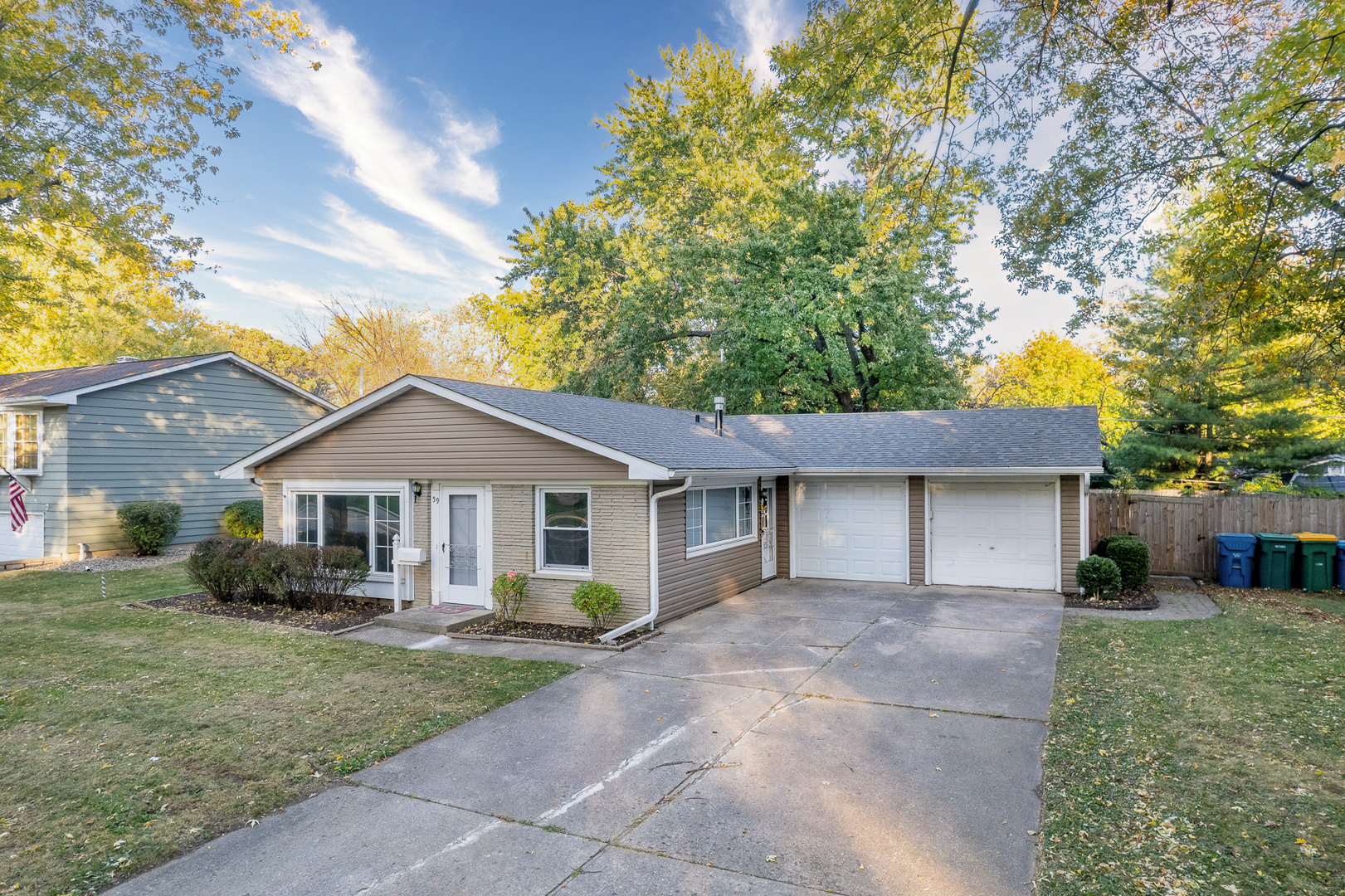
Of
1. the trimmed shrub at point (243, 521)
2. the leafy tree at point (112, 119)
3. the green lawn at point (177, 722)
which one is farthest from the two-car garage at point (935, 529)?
the trimmed shrub at point (243, 521)

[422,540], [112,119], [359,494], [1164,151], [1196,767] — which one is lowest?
[1196,767]

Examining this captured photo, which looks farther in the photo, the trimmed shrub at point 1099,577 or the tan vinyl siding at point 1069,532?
the tan vinyl siding at point 1069,532

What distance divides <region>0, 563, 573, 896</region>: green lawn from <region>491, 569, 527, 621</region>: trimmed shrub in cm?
160

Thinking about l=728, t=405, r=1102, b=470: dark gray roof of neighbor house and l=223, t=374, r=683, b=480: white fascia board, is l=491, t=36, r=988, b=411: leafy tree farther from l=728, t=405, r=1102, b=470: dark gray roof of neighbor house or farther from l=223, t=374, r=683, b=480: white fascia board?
l=223, t=374, r=683, b=480: white fascia board

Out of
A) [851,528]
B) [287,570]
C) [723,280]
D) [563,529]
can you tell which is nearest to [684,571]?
[563,529]

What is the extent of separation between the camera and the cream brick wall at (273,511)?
12531 mm

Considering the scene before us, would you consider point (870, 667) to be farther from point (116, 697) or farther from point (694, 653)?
point (116, 697)

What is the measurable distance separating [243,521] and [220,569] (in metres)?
7.56

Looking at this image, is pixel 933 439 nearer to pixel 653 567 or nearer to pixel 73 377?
pixel 653 567

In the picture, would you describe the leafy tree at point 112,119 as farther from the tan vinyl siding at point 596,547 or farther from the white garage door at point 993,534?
the white garage door at point 993,534

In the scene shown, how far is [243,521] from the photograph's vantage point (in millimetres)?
17953

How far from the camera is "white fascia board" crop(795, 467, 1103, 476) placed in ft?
37.2

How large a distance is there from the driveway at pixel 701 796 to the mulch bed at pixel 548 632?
3.56ft

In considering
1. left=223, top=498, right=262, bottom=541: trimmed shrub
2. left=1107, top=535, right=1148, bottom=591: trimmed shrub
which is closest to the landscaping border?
left=1107, top=535, right=1148, bottom=591: trimmed shrub
